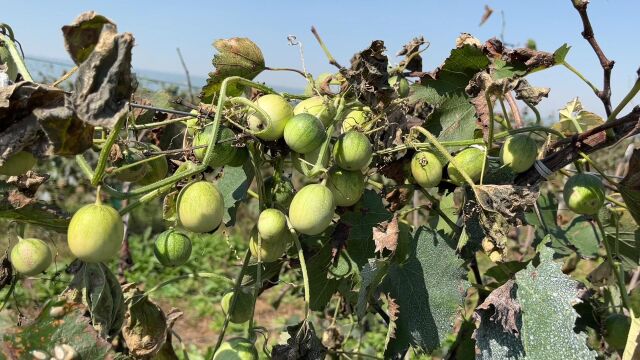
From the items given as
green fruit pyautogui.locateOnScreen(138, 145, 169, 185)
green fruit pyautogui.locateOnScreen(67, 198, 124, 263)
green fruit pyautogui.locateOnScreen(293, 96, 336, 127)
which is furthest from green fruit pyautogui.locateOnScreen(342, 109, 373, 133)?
green fruit pyautogui.locateOnScreen(67, 198, 124, 263)

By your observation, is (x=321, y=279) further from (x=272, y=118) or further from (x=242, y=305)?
(x=272, y=118)

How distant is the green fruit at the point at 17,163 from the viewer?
0.93 metres

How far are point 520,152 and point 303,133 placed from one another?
500 mm

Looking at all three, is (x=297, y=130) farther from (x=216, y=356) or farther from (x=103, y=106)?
(x=216, y=356)

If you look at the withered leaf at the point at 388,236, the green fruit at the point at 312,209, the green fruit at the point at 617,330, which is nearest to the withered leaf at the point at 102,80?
the green fruit at the point at 312,209

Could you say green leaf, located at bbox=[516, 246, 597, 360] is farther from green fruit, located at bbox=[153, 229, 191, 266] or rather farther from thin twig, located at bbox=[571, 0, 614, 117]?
green fruit, located at bbox=[153, 229, 191, 266]

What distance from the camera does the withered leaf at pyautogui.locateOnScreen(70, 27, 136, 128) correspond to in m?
0.81

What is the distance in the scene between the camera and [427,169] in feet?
4.18

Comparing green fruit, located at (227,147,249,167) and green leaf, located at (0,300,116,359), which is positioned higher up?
green fruit, located at (227,147,249,167)

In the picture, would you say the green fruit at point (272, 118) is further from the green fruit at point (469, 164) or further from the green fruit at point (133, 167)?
the green fruit at point (469, 164)

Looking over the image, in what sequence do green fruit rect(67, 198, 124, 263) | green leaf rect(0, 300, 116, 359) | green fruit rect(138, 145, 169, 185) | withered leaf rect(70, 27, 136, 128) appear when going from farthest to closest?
green fruit rect(138, 145, 169, 185), green leaf rect(0, 300, 116, 359), green fruit rect(67, 198, 124, 263), withered leaf rect(70, 27, 136, 128)

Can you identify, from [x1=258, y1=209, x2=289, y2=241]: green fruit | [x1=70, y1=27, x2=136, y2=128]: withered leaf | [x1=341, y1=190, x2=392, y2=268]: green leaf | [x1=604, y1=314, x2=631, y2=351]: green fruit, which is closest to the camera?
[x1=70, y1=27, x2=136, y2=128]: withered leaf

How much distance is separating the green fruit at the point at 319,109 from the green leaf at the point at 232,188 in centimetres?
28

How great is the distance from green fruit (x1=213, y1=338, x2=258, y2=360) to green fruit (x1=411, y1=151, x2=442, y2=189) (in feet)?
1.78
